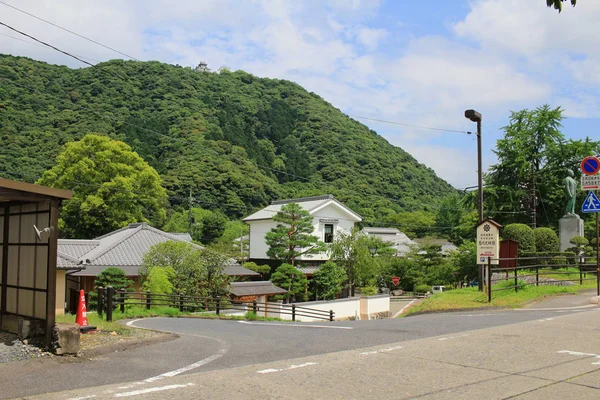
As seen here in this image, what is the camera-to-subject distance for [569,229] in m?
29.7

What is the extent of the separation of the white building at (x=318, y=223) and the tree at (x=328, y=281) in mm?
5335

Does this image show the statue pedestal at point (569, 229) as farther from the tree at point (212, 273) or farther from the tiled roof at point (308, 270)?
the tree at point (212, 273)

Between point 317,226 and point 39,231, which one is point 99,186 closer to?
point 317,226

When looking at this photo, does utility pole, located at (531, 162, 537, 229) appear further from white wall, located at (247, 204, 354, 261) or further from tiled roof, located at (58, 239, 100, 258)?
tiled roof, located at (58, 239, 100, 258)

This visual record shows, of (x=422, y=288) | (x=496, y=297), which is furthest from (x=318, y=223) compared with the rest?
(x=496, y=297)

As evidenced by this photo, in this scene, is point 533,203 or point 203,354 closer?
point 203,354

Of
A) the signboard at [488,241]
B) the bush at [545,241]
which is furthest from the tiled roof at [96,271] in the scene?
the bush at [545,241]

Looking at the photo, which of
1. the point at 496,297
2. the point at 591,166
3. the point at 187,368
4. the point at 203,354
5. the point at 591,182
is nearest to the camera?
the point at 187,368

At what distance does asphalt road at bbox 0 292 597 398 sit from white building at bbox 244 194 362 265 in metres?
29.3

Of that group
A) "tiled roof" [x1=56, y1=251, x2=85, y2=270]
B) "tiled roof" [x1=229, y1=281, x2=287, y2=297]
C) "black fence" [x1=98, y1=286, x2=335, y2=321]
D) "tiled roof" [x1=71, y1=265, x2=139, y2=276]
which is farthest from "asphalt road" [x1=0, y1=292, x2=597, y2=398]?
"tiled roof" [x1=71, y1=265, x2=139, y2=276]

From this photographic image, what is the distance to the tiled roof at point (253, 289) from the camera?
29.8 metres

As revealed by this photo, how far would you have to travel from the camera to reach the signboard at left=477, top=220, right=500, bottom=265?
1800 centimetres

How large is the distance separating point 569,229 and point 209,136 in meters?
52.7

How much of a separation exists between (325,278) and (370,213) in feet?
138
